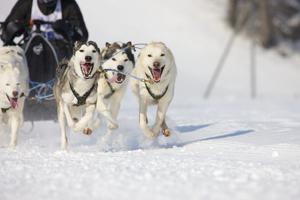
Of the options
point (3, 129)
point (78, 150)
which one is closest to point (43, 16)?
point (3, 129)

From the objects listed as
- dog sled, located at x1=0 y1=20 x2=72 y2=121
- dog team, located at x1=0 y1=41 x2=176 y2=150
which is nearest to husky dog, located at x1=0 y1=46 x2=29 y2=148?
dog team, located at x1=0 y1=41 x2=176 y2=150

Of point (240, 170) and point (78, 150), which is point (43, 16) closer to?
point (78, 150)

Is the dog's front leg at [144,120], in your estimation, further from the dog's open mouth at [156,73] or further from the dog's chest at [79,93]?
the dog's chest at [79,93]

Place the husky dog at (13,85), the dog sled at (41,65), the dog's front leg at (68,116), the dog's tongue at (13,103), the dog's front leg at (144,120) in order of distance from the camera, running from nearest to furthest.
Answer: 1. the dog's front leg at (68,116)
2. the husky dog at (13,85)
3. the dog's tongue at (13,103)
4. the dog's front leg at (144,120)
5. the dog sled at (41,65)

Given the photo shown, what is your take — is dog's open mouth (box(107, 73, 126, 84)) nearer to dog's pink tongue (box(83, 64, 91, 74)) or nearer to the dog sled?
dog's pink tongue (box(83, 64, 91, 74))

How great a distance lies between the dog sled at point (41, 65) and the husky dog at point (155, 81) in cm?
118

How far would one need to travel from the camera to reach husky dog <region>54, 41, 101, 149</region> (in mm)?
6742

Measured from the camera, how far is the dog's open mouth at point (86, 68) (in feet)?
22.2

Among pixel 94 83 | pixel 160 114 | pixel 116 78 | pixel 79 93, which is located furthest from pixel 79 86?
pixel 160 114

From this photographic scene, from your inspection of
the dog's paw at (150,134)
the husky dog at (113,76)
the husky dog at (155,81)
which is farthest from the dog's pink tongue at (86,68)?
the dog's paw at (150,134)

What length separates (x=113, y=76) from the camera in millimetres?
7086

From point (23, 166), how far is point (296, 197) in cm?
231

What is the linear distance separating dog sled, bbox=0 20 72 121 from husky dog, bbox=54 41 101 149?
2.85 ft

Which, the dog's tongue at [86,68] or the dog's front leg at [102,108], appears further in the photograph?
the dog's front leg at [102,108]
